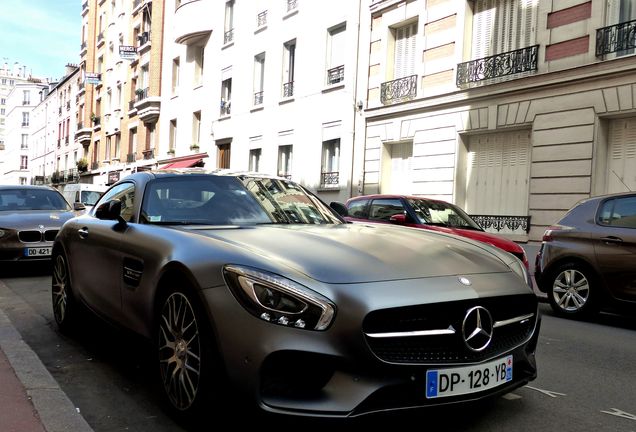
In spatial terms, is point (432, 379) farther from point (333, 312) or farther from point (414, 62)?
point (414, 62)

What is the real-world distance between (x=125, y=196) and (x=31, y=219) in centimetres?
547

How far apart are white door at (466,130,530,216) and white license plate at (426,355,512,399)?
36.4ft

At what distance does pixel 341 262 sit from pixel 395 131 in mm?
14217

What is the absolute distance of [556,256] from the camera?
7.54 m

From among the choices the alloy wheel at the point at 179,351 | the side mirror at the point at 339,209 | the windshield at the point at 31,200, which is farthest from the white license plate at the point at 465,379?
the windshield at the point at 31,200

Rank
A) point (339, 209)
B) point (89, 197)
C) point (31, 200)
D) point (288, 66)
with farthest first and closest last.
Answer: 1. point (288, 66)
2. point (89, 197)
3. point (31, 200)
4. point (339, 209)

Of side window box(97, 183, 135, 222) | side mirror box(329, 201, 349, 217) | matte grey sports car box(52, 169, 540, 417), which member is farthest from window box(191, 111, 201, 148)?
matte grey sports car box(52, 169, 540, 417)

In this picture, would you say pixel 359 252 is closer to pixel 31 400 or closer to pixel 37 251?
pixel 31 400

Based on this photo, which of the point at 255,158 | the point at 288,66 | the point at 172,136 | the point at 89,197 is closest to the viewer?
the point at 89,197

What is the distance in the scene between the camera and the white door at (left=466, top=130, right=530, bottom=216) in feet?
44.3

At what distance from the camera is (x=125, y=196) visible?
4664 millimetres

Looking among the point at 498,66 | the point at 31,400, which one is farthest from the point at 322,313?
the point at 498,66

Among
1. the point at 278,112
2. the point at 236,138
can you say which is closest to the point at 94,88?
the point at 236,138

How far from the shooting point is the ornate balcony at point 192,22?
27.0 metres
